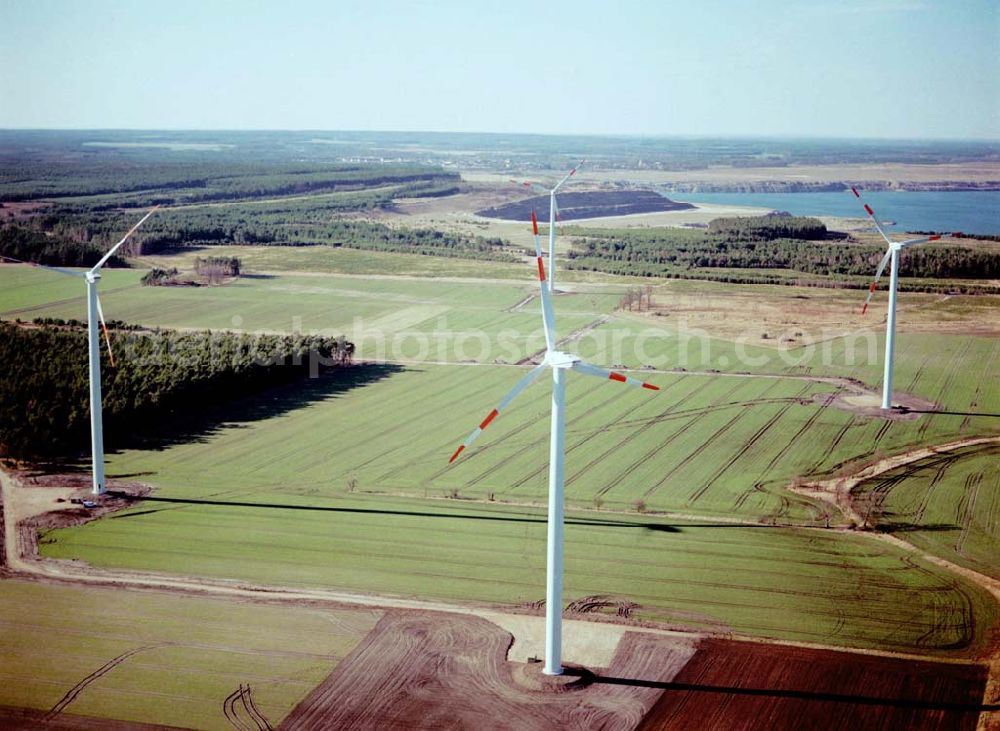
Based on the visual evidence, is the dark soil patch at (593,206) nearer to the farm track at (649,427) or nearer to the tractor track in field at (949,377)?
the tractor track in field at (949,377)

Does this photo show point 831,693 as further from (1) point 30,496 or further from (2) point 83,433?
(2) point 83,433

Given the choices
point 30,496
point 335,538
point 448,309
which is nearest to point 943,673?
point 335,538

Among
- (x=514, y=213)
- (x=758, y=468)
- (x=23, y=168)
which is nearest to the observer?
(x=758, y=468)

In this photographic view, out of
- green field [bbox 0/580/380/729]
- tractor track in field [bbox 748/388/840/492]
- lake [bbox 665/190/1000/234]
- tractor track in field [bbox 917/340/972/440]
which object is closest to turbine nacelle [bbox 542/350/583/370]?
green field [bbox 0/580/380/729]

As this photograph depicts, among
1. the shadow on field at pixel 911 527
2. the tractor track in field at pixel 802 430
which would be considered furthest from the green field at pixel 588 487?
the shadow on field at pixel 911 527

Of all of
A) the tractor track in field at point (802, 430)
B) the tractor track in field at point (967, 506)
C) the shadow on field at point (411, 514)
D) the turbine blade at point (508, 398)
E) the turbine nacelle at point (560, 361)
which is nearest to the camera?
the turbine blade at point (508, 398)

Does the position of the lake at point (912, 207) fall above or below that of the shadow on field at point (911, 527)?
above

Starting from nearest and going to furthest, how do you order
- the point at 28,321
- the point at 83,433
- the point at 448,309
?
the point at 83,433
the point at 28,321
the point at 448,309
